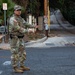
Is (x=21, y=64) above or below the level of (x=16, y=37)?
below

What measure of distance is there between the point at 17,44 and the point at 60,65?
195 centimetres

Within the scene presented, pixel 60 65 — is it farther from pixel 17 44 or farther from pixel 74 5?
pixel 74 5

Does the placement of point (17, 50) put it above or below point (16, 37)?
below

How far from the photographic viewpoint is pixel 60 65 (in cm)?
1047

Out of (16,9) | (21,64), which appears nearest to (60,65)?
(21,64)

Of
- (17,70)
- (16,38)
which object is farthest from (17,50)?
(17,70)

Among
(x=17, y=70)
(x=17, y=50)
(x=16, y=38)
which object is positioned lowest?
(x=17, y=70)

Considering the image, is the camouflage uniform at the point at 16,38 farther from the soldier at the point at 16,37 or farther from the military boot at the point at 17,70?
the military boot at the point at 17,70

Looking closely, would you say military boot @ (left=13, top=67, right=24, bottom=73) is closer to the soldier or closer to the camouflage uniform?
the soldier

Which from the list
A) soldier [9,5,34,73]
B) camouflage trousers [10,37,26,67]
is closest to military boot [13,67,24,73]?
soldier [9,5,34,73]

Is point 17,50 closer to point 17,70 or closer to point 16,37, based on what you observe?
point 16,37

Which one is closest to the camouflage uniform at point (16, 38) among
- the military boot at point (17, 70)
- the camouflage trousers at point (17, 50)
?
the camouflage trousers at point (17, 50)

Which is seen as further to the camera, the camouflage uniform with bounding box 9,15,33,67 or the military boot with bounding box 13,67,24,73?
the military boot with bounding box 13,67,24,73

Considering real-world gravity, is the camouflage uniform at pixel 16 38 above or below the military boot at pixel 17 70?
above
